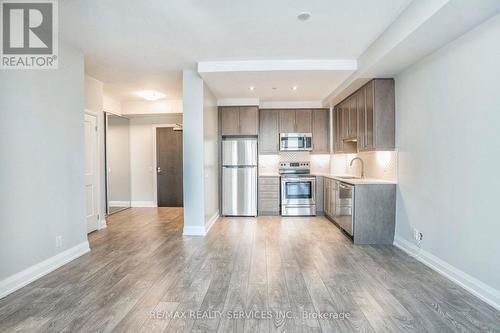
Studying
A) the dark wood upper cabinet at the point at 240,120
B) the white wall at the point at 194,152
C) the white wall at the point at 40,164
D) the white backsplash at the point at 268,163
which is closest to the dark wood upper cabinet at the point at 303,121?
the white backsplash at the point at 268,163

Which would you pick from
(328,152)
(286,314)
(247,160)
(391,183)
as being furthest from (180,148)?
(286,314)

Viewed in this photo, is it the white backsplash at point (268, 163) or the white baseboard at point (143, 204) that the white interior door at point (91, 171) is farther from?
the white backsplash at point (268, 163)

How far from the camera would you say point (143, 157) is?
7.00m

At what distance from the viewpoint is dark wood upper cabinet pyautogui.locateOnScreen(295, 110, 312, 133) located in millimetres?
5977

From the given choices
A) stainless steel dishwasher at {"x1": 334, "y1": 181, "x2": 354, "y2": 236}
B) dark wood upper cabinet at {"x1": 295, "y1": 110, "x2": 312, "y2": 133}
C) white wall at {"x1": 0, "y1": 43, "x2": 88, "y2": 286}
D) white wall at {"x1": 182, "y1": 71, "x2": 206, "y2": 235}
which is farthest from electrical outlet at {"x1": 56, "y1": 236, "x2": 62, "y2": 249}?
dark wood upper cabinet at {"x1": 295, "y1": 110, "x2": 312, "y2": 133}

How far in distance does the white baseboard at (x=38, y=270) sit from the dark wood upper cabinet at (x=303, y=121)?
15.1 ft

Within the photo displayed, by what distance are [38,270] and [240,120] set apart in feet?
13.7

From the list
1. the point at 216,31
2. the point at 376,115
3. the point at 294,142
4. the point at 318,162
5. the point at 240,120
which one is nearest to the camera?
the point at 216,31

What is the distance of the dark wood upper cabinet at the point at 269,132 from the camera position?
19.6 ft

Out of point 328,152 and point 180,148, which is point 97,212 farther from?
point 328,152

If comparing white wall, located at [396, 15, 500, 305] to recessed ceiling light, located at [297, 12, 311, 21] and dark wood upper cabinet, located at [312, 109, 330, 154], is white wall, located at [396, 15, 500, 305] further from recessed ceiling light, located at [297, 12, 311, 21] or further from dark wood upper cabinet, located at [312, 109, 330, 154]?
dark wood upper cabinet, located at [312, 109, 330, 154]

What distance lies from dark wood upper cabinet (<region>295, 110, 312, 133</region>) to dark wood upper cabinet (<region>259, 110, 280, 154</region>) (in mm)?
459

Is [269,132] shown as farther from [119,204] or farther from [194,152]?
[119,204]

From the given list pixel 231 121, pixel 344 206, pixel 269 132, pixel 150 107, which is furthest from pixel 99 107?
pixel 344 206
